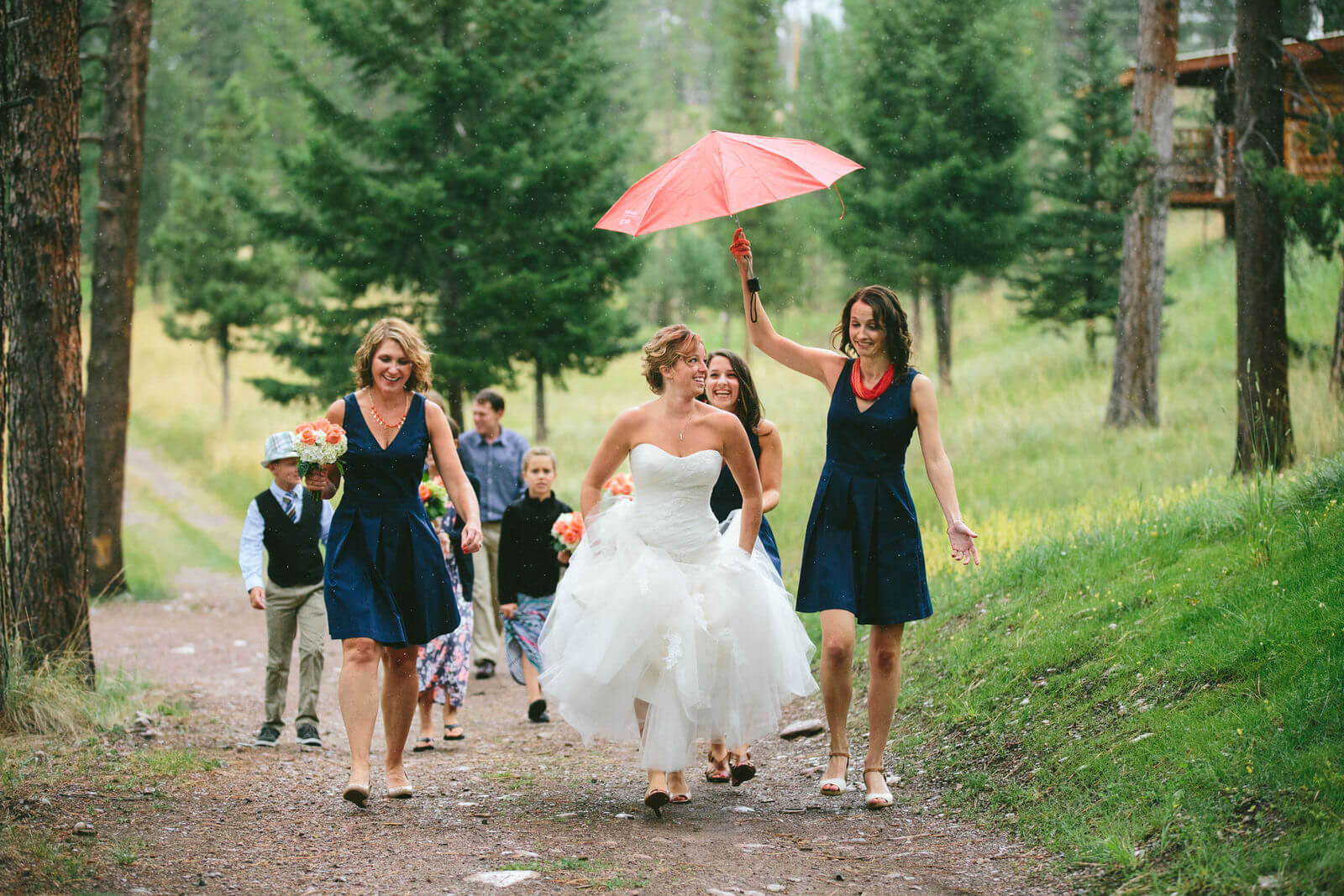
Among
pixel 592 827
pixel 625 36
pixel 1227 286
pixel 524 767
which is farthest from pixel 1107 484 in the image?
pixel 625 36

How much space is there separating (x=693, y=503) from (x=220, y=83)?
57826mm

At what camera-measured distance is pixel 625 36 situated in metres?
60.8

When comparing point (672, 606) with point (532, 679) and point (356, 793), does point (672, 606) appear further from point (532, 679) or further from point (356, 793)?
point (532, 679)

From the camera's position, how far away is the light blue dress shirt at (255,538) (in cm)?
767

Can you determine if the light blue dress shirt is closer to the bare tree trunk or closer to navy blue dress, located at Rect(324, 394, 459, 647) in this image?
navy blue dress, located at Rect(324, 394, 459, 647)

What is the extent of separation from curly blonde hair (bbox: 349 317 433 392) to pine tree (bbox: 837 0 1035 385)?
20402mm

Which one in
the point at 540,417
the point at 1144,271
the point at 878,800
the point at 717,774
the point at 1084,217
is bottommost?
the point at 717,774

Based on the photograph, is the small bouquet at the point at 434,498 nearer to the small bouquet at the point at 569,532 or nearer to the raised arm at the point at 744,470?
the small bouquet at the point at 569,532

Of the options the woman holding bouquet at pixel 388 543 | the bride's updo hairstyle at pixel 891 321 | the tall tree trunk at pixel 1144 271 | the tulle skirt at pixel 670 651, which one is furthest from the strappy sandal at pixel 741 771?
the tall tree trunk at pixel 1144 271

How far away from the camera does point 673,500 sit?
5863mm

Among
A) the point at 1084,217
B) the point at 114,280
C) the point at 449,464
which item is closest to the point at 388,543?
the point at 449,464

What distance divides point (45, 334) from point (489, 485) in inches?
156

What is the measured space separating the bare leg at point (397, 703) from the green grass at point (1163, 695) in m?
2.84

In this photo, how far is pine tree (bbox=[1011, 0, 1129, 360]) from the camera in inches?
1045
